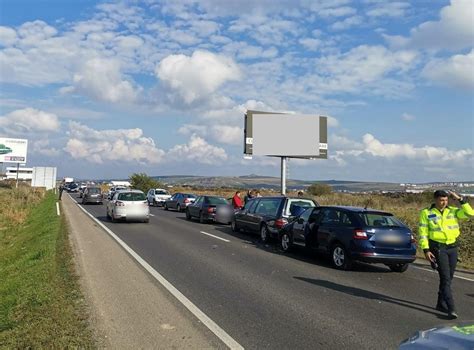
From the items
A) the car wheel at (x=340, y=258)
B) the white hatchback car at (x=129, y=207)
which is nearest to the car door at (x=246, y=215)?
the white hatchback car at (x=129, y=207)

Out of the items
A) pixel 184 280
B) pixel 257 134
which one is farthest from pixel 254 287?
pixel 257 134

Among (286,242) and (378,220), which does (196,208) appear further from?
(378,220)

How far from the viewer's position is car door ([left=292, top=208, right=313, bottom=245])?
13016 millimetres

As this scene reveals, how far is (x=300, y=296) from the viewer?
8.04 m

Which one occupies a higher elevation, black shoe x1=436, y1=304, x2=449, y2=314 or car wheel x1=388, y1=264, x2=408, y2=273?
car wheel x1=388, y1=264, x2=408, y2=273

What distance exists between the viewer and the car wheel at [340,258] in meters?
11.1

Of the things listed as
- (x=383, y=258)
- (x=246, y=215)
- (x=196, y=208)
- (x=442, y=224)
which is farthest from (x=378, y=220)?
(x=196, y=208)

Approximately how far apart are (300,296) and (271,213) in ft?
26.4

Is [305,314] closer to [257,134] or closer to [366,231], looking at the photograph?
[366,231]

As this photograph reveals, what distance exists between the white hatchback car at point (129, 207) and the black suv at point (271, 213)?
6.45m

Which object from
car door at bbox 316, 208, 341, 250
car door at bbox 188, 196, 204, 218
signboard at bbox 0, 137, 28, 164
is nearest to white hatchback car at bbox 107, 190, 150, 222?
car door at bbox 188, 196, 204, 218

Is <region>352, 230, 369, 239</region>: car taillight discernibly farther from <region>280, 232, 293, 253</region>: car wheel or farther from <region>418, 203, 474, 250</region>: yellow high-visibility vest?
<region>418, 203, 474, 250</region>: yellow high-visibility vest

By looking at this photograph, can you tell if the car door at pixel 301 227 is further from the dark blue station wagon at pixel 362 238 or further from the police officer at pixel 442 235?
Answer: the police officer at pixel 442 235

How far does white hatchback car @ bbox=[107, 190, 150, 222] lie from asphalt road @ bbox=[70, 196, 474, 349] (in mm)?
8712
